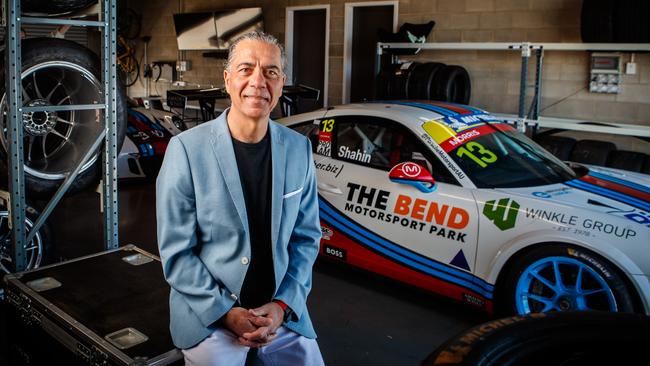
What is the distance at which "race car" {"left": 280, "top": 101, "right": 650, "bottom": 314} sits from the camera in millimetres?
3320

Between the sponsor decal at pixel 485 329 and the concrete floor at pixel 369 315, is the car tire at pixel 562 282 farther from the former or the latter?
the sponsor decal at pixel 485 329

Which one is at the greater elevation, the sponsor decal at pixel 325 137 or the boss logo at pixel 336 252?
the sponsor decal at pixel 325 137

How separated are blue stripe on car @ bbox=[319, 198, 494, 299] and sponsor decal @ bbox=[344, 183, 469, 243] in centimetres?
12

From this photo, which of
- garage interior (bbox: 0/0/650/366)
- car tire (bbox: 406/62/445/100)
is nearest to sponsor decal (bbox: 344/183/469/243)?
garage interior (bbox: 0/0/650/366)

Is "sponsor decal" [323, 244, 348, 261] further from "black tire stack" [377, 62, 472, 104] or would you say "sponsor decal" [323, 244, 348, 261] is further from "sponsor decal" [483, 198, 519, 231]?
"black tire stack" [377, 62, 472, 104]

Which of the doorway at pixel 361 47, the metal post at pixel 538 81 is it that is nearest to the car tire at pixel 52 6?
the metal post at pixel 538 81

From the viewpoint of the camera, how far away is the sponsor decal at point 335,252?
4363 millimetres

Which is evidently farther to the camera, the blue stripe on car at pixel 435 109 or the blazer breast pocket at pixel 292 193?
the blue stripe on car at pixel 435 109

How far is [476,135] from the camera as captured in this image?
13.8 feet

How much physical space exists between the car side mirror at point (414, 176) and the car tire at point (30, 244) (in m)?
2.23

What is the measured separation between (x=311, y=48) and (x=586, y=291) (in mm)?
7694

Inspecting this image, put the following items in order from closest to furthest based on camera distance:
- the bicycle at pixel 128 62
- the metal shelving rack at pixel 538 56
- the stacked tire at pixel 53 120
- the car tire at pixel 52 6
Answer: the car tire at pixel 52 6, the stacked tire at pixel 53 120, the metal shelving rack at pixel 538 56, the bicycle at pixel 128 62

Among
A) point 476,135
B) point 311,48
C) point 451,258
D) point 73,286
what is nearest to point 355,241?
point 451,258

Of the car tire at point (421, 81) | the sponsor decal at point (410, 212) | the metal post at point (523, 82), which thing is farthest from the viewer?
the car tire at point (421, 81)
